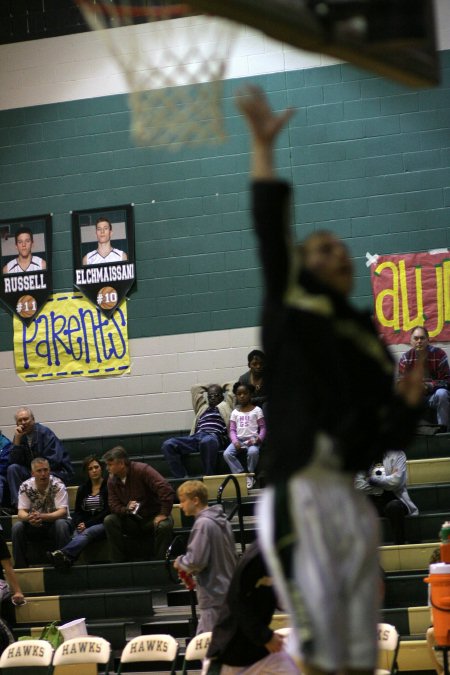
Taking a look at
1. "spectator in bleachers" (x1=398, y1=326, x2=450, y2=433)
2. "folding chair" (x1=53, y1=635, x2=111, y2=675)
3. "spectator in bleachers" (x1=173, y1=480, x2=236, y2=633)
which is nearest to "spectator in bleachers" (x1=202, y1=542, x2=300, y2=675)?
"spectator in bleachers" (x1=173, y1=480, x2=236, y2=633)

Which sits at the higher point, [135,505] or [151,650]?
[135,505]

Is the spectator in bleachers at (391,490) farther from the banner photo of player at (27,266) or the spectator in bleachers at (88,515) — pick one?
the banner photo of player at (27,266)

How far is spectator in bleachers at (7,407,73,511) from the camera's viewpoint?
12477 mm

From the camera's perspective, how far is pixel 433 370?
42.2 feet

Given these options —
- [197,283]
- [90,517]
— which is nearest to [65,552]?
[90,517]

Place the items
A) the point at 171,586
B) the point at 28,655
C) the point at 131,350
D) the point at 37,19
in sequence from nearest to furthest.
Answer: the point at 28,655, the point at 171,586, the point at 131,350, the point at 37,19

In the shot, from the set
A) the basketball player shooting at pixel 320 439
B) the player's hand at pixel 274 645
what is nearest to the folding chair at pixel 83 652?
the player's hand at pixel 274 645

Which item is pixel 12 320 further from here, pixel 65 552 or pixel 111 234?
pixel 65 552

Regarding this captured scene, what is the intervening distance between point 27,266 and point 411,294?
201 inches

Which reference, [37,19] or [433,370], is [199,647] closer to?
[433,370]

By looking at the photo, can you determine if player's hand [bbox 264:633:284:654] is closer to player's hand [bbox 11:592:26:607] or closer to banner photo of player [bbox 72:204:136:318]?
player's hand [bbox 11:592:26:607]

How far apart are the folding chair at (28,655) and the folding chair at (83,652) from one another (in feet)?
0.42

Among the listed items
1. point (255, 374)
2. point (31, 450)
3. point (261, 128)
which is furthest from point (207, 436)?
point (261, 128)

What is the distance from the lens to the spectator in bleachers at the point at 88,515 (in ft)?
36.9
